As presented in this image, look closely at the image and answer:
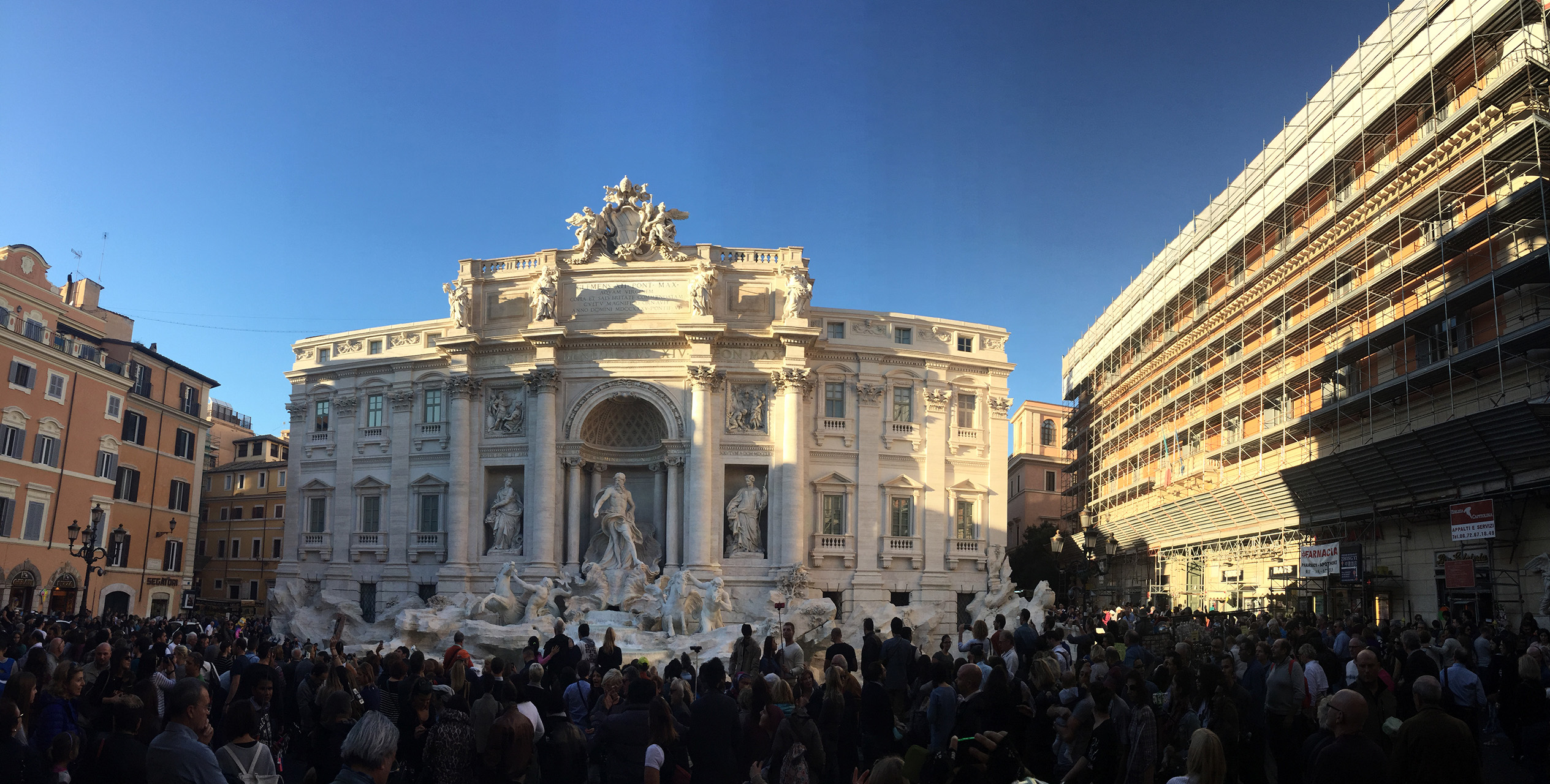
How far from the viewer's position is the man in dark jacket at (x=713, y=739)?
29.6 ft

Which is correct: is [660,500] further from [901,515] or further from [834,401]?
[901,515]

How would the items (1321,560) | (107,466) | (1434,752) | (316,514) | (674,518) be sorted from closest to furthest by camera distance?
(1434,752)
(1321,560)
(674,518)
(107,466)
(316,514)

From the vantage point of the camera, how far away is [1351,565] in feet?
83.3

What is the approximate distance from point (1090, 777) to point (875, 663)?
3.09m

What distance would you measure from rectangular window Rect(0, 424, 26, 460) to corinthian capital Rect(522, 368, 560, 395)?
613 inches

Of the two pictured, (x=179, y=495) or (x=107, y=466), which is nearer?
(x=107, y=466)

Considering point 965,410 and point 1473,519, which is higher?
point 965,410

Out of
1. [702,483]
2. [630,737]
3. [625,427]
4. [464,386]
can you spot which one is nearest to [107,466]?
[464,386]

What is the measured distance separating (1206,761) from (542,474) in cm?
3168

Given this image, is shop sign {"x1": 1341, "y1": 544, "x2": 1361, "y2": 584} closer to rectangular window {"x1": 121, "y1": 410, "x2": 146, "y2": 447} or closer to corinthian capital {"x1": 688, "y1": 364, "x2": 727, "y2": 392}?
corinthian capital {"x1": 688, "y1": 364, "x2": 727, "y2": 392}

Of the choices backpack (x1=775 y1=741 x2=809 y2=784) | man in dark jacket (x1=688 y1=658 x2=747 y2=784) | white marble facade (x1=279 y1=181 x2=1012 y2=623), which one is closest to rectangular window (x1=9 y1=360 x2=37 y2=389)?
white marble facade (x1=279 y1=181 x2=1012 y2=623)

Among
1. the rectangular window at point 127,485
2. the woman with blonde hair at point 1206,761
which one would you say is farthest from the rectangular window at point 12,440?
the woman with blonde hair at point 1206,761

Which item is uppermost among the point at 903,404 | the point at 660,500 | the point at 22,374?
the point at 903,404

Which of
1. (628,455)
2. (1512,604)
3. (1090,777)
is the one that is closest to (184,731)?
(1090,777)
